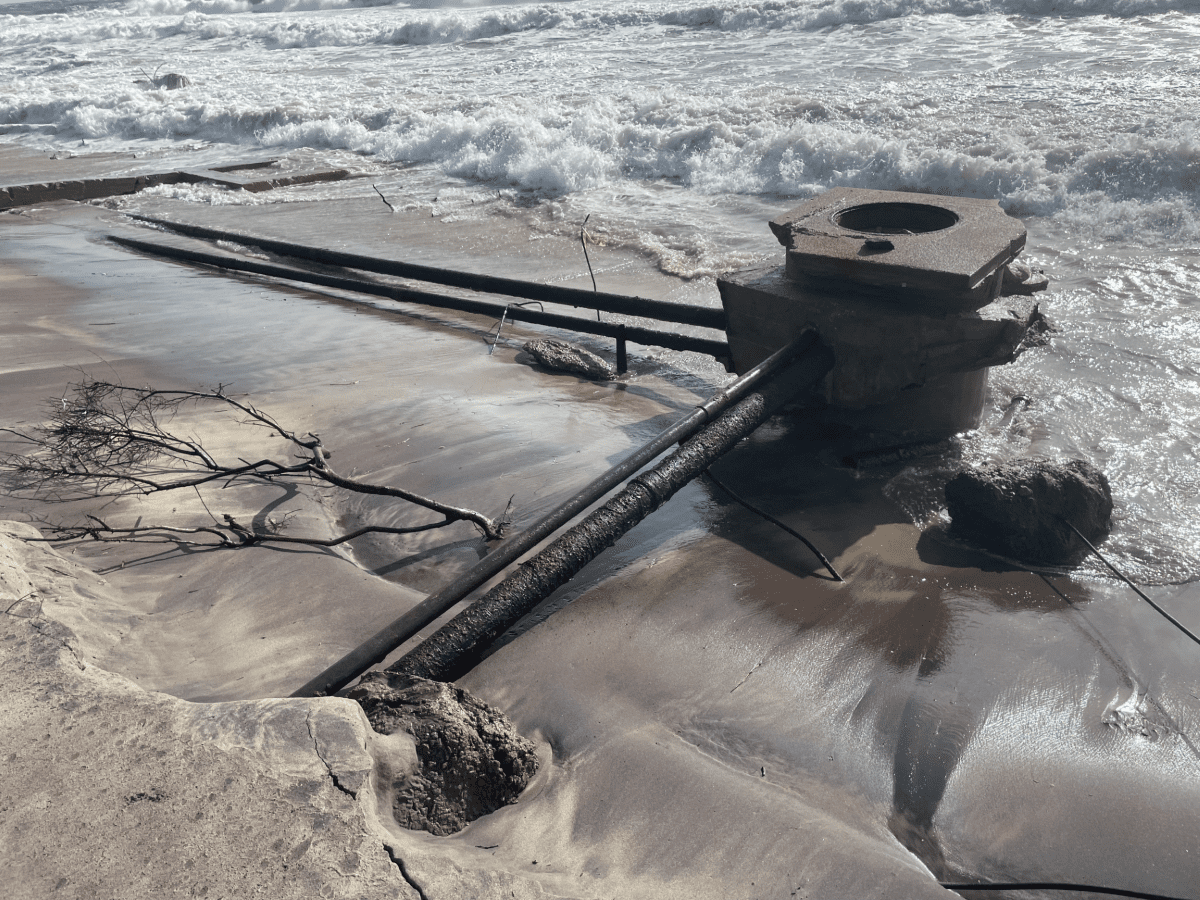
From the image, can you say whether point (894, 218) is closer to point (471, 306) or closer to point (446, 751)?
point (471, 306)

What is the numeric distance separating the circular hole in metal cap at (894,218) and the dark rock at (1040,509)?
1658 millimetres

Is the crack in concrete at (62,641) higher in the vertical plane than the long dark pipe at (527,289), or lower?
higher

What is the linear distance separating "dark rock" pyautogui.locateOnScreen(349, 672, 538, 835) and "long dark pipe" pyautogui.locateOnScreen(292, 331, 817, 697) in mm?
63

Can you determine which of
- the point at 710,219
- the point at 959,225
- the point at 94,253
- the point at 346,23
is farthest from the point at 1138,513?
the point at 346,23

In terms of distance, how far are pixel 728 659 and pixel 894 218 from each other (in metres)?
2.89

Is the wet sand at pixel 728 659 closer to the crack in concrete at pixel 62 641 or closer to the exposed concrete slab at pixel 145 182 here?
the crack in concrete at pixel 62 641

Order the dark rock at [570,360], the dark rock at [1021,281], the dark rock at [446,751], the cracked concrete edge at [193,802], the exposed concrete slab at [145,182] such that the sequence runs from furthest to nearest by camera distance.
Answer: the exposed concrete slab at [145,182]
the dark rock at [570,360]
the dark rock at [1021,281]
the dark rock at [446,751]
the cracked concrete edge at [193,802]

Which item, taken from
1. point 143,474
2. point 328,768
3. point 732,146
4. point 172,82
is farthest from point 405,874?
point 172,82

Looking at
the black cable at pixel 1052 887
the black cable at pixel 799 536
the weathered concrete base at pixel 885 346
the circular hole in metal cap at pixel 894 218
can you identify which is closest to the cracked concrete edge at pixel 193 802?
the black cable at pixel 1052 887

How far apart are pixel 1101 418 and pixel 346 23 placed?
101ft

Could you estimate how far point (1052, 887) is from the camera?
1.75 m

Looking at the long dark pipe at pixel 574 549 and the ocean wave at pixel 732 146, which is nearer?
the long dark pipe at pixel 574 549

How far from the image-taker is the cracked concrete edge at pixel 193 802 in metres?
1.43

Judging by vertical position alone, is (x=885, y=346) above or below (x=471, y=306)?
above
